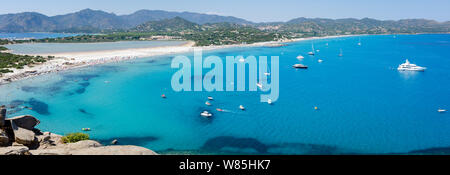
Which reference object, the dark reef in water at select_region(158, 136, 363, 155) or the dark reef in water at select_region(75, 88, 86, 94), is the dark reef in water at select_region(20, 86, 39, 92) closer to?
the dark reef in water at select_region(75, 88, 86, 94)

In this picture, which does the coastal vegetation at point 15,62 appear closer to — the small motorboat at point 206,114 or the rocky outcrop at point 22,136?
the rocky outcrop at point 22,136

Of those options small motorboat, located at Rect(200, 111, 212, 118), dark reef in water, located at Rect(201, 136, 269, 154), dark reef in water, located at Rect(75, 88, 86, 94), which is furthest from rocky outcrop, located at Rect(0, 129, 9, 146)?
dark reef in water, located at Rect(75, 88, 86, 94)

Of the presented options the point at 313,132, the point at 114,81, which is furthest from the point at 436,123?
the point at 114,81

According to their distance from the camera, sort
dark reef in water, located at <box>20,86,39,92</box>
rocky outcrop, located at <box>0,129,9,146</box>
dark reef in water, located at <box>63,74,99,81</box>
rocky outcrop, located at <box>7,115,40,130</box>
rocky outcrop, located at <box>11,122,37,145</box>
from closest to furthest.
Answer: rocky outcrop, located at <box>0,129,9,146</box>, rocky outcrop, located at <box>11,122,37,145</box>, rocky outcrop, located at <box>7,115,40,130</box>, dark reef in water, located at <box>20,86,39,92</box>, dark reef in water, located at <box>63,74,99,81</box>

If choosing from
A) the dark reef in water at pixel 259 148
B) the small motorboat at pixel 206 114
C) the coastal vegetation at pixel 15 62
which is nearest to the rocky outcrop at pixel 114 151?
the dark reef in water at pixel 259 148

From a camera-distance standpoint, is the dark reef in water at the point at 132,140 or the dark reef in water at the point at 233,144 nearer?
the dark reef in water at the point at 233,144

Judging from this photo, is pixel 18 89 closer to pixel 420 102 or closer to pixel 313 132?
pixel 313 132
